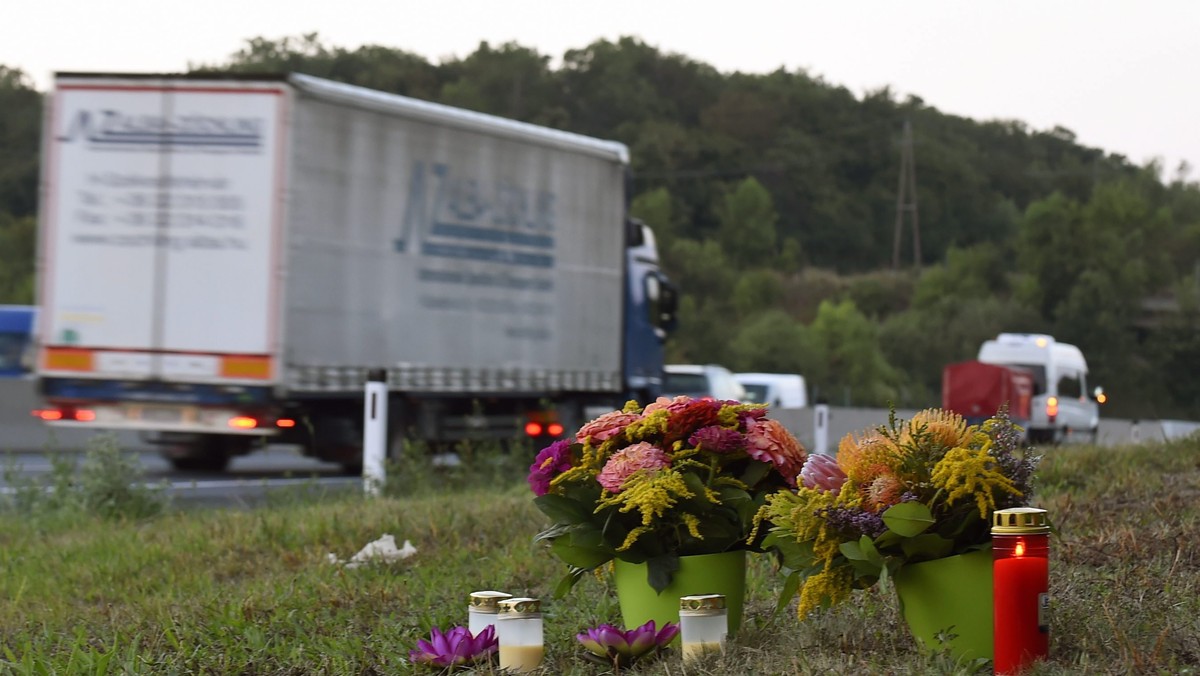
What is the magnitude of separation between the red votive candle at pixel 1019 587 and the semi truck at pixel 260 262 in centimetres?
951

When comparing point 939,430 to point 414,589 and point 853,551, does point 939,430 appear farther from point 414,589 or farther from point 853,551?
point 414,589

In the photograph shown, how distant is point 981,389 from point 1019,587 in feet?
91.0

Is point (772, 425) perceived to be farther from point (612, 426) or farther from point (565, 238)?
point (565, 238)

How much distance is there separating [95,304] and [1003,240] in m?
94.3

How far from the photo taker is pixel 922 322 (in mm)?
81188

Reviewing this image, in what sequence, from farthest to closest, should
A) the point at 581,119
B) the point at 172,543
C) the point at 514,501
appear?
the point at 581,119
the point at 514,501
the point at 172,543

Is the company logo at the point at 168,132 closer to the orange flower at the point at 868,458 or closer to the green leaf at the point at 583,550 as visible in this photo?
the green leaf at the point at 583,550

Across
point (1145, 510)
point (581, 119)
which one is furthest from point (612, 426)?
Answer: point (581, 119)

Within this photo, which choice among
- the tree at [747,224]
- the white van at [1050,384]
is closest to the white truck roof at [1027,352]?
the white van at [1050,384]

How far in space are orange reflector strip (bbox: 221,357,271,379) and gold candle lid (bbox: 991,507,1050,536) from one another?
1135 cm

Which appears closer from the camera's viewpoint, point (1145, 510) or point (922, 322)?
point (1145, 510)

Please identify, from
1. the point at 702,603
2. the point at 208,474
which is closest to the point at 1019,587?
the point at 702,603

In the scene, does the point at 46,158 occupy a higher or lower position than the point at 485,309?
higher

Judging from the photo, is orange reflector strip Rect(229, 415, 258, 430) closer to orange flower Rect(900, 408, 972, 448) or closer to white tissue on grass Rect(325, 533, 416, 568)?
white tissue on grass Rect(325, 533, 416, 568)
